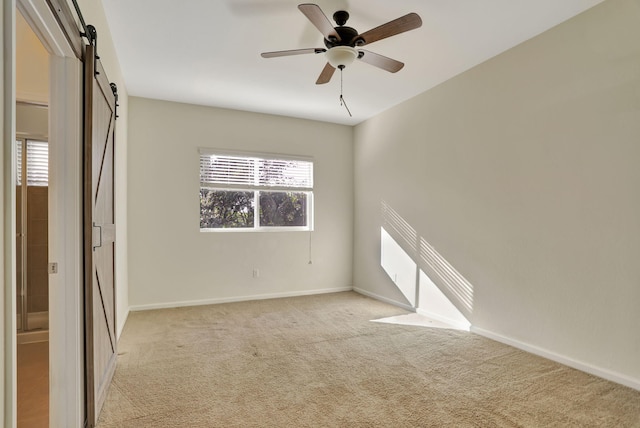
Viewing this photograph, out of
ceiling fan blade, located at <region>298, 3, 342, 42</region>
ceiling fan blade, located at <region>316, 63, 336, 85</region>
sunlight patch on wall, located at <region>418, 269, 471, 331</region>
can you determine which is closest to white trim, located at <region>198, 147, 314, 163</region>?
ceiling fan blade, located at <region>316, 63, 336, 85</region>

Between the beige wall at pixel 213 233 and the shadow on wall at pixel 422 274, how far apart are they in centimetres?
104

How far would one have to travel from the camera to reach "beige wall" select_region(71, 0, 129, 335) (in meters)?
2.40

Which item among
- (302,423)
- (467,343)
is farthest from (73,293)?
(467,343)

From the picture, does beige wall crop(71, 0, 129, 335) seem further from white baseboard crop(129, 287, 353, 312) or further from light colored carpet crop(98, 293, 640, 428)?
light colored carpet crop(98, 293, 640, 428)

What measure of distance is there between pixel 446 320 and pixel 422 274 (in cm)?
61

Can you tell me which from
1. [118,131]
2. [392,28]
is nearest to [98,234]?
[118,131]

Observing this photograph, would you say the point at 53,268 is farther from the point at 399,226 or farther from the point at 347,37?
the point at 399,226

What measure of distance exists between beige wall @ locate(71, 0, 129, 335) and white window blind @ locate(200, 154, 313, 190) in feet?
3.60

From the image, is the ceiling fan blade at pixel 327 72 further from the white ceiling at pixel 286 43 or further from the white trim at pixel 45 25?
the white trim at pixel 45 25

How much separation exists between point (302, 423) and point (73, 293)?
1.48 meters

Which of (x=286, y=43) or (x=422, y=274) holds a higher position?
(x=286, y=43)

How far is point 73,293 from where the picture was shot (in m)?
1.82

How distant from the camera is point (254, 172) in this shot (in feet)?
16.9

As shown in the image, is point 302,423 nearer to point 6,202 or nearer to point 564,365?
point 6,202
